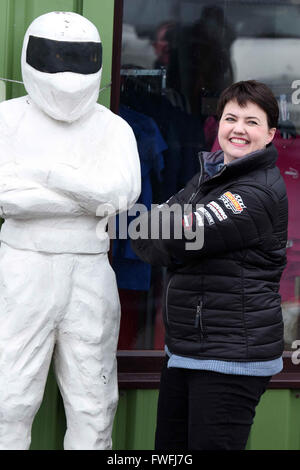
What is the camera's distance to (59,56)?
3104mm

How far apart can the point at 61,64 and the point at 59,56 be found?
3cm

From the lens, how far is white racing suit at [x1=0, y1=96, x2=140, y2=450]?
311 cm

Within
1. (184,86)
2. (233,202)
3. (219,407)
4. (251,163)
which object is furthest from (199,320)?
(184,86)

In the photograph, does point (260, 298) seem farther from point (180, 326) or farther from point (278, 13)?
point (278, 13)

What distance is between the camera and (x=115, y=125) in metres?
3.28

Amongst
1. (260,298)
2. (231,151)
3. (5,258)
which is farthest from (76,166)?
(260,298)

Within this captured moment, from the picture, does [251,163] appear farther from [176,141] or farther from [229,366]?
[176,141]

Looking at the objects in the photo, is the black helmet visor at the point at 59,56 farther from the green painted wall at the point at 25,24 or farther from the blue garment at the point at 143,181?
the blue garment at the point at 143,181

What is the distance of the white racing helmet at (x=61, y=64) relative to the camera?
3102 mm

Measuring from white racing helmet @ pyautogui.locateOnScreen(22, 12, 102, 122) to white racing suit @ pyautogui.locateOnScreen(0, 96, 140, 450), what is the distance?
78 mm

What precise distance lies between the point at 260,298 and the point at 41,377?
35.8 inches

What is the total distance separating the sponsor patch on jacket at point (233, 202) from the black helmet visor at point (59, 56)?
781 mm

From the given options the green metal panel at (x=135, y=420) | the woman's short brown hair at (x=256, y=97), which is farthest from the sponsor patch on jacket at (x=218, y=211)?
the green metal panel at (x=135, y=420)

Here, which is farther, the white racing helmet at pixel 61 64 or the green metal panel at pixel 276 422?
the green metal panel at pixel 276 422
